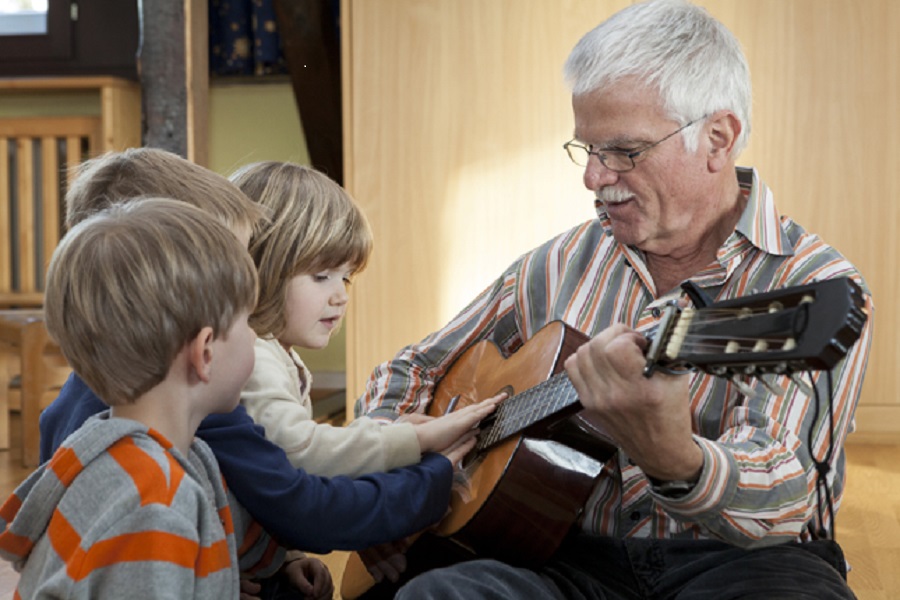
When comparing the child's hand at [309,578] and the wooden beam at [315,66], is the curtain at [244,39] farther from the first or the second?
the child's hand at [309,578]

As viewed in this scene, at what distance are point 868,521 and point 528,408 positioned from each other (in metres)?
1.52

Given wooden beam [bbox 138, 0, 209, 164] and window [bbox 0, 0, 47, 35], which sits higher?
window [bbox 0, 0, 47, 35]

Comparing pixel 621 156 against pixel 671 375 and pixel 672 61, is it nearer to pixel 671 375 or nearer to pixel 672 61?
pixel 672 61

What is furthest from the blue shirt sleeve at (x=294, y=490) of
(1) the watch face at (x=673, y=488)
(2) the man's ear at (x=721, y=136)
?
(2) the man's ear at (x=721, y=136)

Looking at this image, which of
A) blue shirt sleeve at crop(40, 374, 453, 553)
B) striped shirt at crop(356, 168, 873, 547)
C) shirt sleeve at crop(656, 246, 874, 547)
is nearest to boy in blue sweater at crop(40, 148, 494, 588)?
blue shirt sleeve at crop(40, 374, 453, 553)

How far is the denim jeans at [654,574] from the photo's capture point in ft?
4.32

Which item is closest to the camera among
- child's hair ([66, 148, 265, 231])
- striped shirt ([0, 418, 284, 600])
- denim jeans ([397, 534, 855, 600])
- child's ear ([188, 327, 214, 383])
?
striped shirt ([0, 418, 284, 600])

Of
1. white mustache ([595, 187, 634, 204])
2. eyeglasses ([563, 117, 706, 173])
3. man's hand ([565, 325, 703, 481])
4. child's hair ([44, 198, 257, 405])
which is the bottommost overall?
man's hand ([565, 325, 703, 481])

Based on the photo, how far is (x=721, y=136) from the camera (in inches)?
61.1

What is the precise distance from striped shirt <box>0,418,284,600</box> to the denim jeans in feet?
1.01

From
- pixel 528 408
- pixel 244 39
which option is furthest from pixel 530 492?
pixel 244 39

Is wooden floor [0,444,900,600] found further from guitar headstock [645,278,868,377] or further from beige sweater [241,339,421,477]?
guitar headstock [645,278,868,377]

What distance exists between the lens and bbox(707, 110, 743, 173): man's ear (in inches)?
60.9

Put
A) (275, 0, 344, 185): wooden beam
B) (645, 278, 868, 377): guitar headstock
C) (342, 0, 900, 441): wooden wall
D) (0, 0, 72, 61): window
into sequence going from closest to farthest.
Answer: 1. (645, 278, 868, 377): guitar headstock
2. (342, 0, 900, 441): wooden wall
3. (275, 0, 344, 185): wooden beam
4. (0, 0, 72, 61): window
